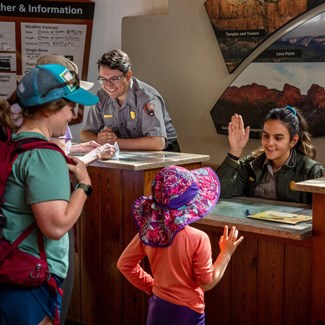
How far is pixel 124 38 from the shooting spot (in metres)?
5.50

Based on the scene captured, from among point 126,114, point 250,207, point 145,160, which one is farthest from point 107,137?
point 250,207

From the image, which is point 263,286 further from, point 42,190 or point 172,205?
point 42,190

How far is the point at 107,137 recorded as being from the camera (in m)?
4.13

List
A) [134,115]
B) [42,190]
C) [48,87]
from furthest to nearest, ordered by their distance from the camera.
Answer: [134,115] < [48,87] < [42,190]

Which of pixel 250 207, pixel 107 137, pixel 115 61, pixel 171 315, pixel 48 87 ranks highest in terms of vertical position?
pixel 115 61

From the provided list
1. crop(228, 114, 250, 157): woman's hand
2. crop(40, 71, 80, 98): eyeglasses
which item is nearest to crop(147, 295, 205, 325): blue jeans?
crop(40, 71, 80, 98): eyeglasses

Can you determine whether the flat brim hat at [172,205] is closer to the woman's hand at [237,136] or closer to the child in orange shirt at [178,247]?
the child in orange shirt at [178,247]

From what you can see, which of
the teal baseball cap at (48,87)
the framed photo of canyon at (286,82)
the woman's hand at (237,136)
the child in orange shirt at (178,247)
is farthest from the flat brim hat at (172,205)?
the framed photo of canyon at (286,82)

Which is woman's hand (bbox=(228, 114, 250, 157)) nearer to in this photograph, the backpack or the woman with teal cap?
the woman with teal cap

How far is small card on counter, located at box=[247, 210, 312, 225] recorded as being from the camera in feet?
9.79

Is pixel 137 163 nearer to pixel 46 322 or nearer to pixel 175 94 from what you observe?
pixel 46 322

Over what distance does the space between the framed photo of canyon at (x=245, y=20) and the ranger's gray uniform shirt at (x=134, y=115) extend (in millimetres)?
775

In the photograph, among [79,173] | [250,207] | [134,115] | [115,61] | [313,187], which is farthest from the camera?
[134,115]

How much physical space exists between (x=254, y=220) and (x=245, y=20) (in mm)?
2120
